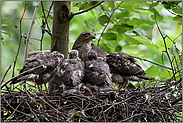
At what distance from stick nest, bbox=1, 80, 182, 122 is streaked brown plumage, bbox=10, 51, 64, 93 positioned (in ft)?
2.13

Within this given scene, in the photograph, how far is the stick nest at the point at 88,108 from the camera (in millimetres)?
2461

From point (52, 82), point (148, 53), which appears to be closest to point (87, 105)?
point (52, 82)

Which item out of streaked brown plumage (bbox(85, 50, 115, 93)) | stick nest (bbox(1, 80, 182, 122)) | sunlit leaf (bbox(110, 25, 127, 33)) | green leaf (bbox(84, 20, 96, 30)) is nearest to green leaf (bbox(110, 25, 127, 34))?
sunlit leaf (bbox(110, 25, 127, 33))

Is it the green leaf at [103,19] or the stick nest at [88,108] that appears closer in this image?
the stick nest at [88,108]

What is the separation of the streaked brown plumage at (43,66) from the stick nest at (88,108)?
650mm

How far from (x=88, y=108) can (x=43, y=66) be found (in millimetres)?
1354

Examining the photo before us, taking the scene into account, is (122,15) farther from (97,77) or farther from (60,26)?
(97,77)

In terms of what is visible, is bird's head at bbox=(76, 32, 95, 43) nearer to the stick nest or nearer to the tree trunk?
the tree trunk

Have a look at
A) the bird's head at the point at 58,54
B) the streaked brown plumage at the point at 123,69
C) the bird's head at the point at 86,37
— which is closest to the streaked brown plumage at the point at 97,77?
the streaked brown plumage at the point at 123,69

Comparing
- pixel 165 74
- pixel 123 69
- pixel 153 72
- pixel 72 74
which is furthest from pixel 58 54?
pixel 165 74

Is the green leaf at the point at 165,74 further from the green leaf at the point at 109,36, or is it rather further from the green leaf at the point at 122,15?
the green leaf at the point at 122,15

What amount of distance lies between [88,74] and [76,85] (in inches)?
14.4

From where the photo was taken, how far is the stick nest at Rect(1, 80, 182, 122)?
2.46 m

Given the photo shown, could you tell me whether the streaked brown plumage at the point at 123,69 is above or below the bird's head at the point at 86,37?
below
